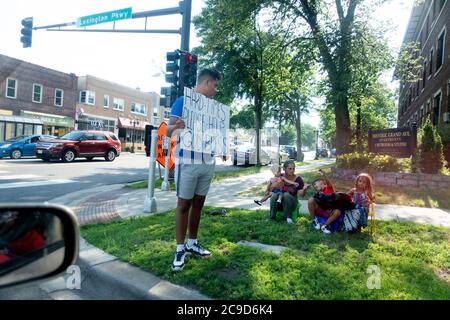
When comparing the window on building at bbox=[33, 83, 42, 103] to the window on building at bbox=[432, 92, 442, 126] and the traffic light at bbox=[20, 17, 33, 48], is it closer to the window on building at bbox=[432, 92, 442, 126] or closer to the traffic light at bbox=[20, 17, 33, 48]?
the traffic light at bbox=[20, 17, 33, 48]

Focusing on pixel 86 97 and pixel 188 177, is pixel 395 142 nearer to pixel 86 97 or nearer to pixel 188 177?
pixel 188 177

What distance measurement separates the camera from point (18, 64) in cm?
2936

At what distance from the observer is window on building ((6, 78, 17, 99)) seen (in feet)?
93.7

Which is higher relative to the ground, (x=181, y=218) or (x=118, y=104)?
(x=118, y=104)

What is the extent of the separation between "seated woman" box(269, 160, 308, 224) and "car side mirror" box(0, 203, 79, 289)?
4.63 meters

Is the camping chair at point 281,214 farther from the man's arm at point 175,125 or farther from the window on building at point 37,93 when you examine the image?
the window on building at point 37,93

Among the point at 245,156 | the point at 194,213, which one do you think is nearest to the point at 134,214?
the point at 194,213

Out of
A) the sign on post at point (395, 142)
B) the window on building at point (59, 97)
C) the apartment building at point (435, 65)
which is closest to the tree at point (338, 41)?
the sign on post at point (395, 142)

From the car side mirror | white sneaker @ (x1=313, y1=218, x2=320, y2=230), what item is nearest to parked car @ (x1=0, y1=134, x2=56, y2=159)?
white sneaker @ (x1=313, y1=218, x2=320, y2=230)

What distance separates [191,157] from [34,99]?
31612 mm

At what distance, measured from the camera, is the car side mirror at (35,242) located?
1.36 metres

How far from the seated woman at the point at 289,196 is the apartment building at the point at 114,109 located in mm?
30878

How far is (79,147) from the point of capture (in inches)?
780
